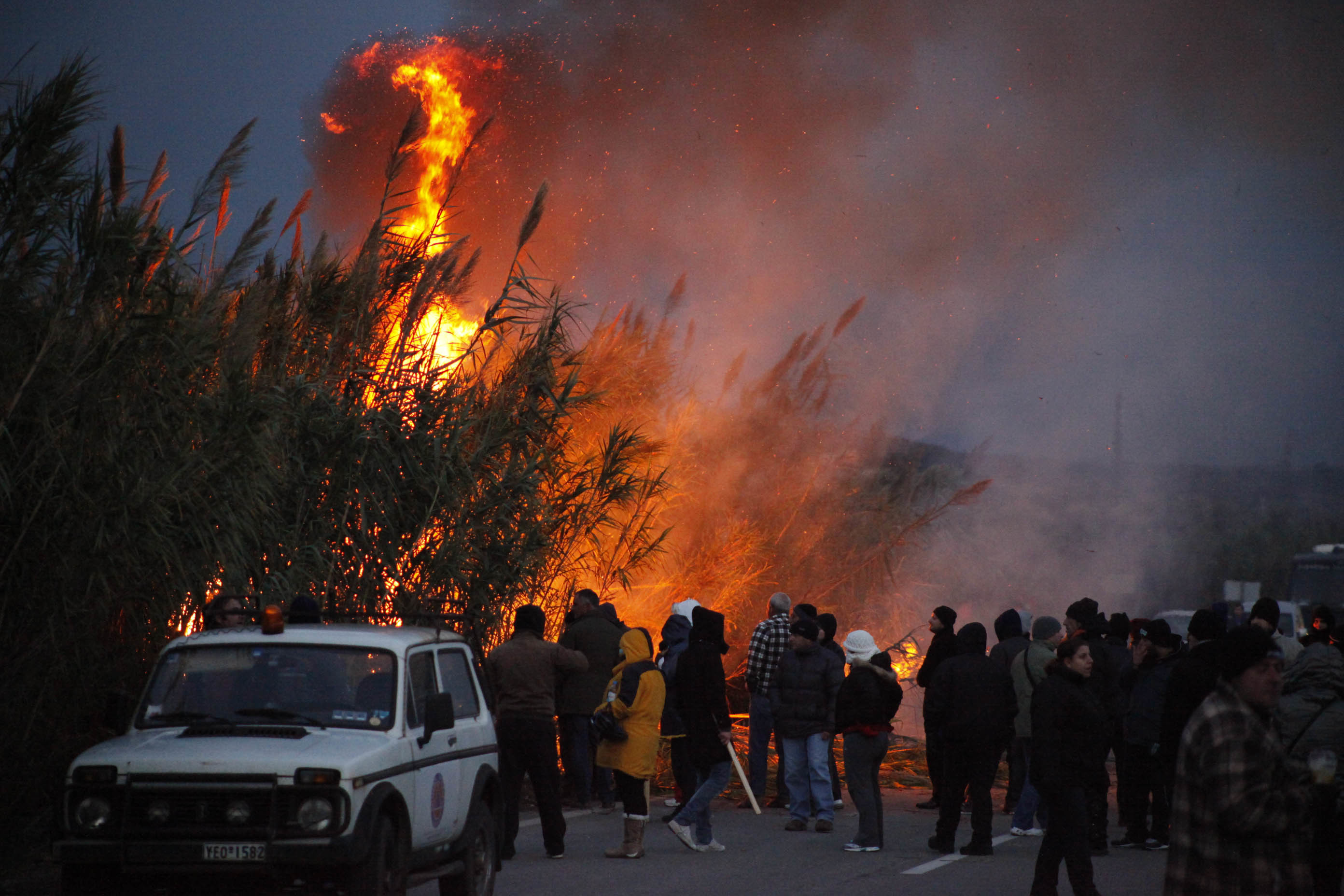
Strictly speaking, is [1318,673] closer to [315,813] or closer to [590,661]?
[315,813]

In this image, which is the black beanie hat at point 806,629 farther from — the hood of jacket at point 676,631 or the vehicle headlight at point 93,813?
the vehicle headlight at point 93,813

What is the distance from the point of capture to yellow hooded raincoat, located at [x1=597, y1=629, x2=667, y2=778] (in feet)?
32.0

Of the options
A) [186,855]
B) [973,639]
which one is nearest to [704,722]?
[973,639]

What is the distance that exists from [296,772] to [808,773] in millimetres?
6498

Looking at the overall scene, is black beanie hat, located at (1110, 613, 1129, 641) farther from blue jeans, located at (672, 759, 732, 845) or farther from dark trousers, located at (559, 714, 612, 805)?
dark trousers, located at (559, 714, 612, 805)

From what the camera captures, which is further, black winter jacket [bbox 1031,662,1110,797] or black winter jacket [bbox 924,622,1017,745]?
black winter jacket [bbox 924,622,1017,745]

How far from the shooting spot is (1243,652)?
457 centimetres

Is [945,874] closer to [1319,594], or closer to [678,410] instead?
[678,410]

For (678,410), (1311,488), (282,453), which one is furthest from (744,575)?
(1311,488)

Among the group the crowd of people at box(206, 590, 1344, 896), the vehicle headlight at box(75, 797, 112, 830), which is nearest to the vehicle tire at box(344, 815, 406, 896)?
the vehicle headlight at box(75, 797, 112, 830)

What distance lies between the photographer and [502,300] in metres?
13.5

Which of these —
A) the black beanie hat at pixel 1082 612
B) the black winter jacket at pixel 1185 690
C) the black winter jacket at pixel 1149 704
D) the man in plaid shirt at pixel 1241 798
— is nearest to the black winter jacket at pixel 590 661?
the black beanie hat at pixel 1082 612

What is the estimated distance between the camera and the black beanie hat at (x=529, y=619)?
10.1 m

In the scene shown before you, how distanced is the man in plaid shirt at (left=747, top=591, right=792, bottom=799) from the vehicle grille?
6847 millimetres
